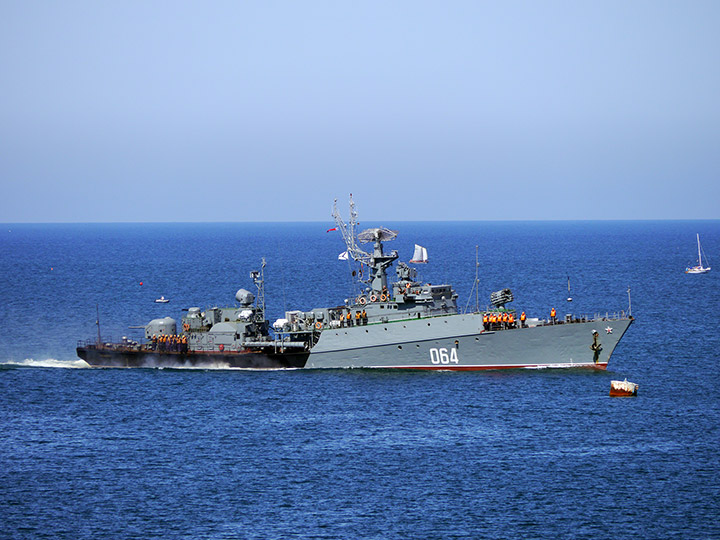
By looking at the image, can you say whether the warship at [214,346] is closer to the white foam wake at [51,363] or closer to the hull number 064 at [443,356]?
the white foam wake at [51,363]

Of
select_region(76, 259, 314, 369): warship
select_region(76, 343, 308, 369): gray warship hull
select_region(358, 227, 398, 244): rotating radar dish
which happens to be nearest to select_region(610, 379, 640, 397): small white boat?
select_region(358, 227, 398, 244): rotating radar dish

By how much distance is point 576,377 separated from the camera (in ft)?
221

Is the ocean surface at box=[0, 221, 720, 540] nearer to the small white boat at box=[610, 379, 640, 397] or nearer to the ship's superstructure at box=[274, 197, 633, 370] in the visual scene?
the small white boat at box=[610, 379, 640, 397]

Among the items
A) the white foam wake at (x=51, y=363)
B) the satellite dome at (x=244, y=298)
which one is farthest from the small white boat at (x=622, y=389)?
the white foam wake at (x=51, y=363)

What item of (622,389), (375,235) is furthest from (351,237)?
(622,389)

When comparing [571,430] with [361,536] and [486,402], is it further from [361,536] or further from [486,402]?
[361,536]

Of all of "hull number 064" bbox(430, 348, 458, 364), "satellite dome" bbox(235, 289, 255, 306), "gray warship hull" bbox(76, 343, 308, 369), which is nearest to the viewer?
"hull number 064" bbox(430, 348, 458, 364)

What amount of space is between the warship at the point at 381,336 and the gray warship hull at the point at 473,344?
71 millimetres

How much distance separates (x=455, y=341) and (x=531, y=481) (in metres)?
22.7

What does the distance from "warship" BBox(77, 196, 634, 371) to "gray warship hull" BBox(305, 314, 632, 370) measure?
7 centimetres

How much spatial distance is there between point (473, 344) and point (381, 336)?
670 cm

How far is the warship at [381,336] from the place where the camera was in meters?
68.9

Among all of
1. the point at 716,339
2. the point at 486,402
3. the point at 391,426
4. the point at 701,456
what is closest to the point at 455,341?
the point at 486,402

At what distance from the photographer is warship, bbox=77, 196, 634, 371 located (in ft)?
226
